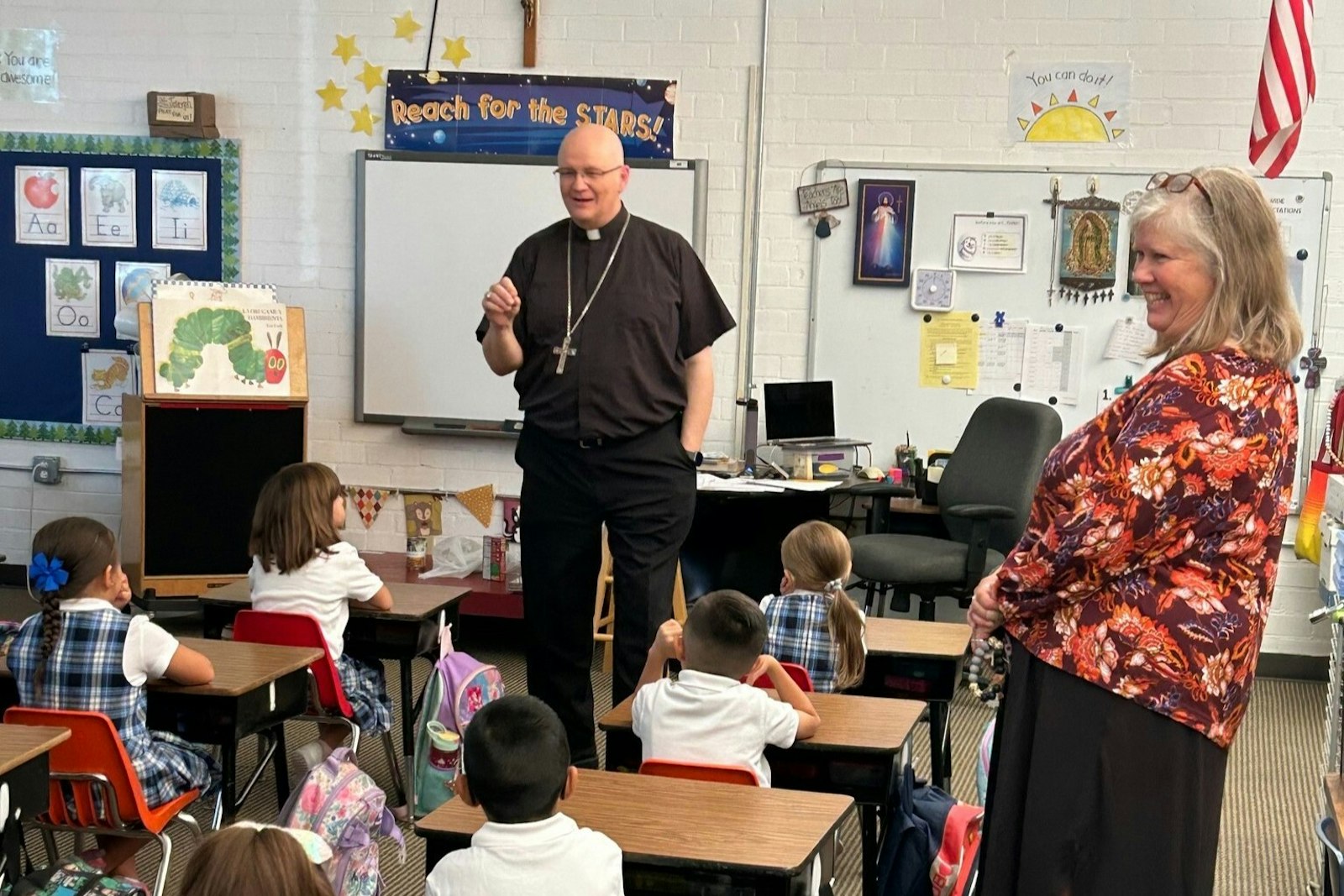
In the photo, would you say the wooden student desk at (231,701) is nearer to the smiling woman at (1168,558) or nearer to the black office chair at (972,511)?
the smiling woman at (1168,558)

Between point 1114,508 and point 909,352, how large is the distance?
3.98 m

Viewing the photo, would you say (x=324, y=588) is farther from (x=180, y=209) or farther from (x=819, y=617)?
(x=180, y=209)

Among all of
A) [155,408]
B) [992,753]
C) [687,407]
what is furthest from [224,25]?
[992,753]

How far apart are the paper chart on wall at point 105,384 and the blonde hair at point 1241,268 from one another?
17.2 ft

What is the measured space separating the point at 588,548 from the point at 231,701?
0.90 metres

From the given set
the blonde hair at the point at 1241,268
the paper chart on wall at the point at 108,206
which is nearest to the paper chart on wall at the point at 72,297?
the paper chart on wall at the point at 108,206

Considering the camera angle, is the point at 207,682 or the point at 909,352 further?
the point at 909,352

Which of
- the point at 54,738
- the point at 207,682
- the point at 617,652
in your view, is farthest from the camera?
the point at 617,652

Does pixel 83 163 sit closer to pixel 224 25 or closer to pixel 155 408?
pixel 224 25

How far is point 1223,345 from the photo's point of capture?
5.96 feet

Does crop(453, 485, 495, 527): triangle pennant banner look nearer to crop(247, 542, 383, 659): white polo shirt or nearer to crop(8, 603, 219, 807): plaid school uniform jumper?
crop(247, 542, 383, 659): white polo shirt

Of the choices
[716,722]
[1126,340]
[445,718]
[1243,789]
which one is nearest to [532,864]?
[716,722]

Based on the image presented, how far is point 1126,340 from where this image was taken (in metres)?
5.58

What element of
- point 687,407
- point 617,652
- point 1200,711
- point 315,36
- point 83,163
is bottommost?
point 617,652
